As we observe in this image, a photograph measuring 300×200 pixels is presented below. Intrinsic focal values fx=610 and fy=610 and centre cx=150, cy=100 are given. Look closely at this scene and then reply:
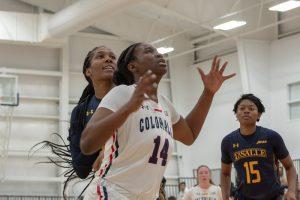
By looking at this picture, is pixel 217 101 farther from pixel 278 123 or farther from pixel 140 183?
pixel 140 183

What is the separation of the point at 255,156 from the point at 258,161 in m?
0.07

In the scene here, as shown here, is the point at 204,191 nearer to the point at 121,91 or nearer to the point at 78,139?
the point at 78,139

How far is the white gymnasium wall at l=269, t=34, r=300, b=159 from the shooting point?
19419mm

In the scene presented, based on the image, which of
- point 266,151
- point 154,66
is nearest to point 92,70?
point 154,66

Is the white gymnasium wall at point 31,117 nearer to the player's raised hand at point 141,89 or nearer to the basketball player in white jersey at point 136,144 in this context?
the basketball player in white jersey at point 136,144

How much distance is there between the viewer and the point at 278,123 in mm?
20203

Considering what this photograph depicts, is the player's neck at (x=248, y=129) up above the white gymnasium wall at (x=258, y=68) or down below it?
below

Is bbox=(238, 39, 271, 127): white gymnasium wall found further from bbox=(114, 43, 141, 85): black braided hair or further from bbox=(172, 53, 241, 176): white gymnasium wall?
bbox=(114, 43, 141, 85): black braided hair

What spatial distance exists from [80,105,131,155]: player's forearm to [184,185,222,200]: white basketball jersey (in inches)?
288

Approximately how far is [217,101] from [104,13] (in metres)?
6.85

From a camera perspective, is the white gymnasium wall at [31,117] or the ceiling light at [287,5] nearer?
the ceiling light at [287,5]

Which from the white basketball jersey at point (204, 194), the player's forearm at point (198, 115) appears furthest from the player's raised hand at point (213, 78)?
the white basketball jersey at point (204, 194)

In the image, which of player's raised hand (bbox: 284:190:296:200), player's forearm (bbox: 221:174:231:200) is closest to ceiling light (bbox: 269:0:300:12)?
player's forearm (bbox: 221:174:231:200)

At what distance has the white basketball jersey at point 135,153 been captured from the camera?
3.56 m
